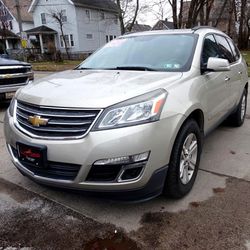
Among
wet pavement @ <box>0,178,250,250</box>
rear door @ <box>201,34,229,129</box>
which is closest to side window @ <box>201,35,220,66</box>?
rear door @ <box>201,34,229,129</box>

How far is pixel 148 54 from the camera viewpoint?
388 centimetres

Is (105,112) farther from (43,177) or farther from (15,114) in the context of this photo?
(15,114)

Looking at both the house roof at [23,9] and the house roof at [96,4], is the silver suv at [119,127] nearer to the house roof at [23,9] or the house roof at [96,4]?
the house roof at [96,4]

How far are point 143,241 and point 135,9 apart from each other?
104 feet

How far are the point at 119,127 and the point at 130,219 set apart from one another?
917 millimetres

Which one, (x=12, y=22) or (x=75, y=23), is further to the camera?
(x=12, y=22)

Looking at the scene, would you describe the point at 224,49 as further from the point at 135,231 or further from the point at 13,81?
the point at 13,81

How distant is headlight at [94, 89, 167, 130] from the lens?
2.53 meters

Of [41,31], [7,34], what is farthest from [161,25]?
[7,34]

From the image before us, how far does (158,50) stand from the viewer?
12.7 feet

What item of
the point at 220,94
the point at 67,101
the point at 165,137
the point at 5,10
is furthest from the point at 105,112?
the point at 5,10

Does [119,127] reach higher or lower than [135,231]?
higher

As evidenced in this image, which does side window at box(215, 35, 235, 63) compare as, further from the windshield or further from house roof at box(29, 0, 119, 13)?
house roof at box(29, 0, 119, 13)

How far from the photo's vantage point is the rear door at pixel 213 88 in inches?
142
